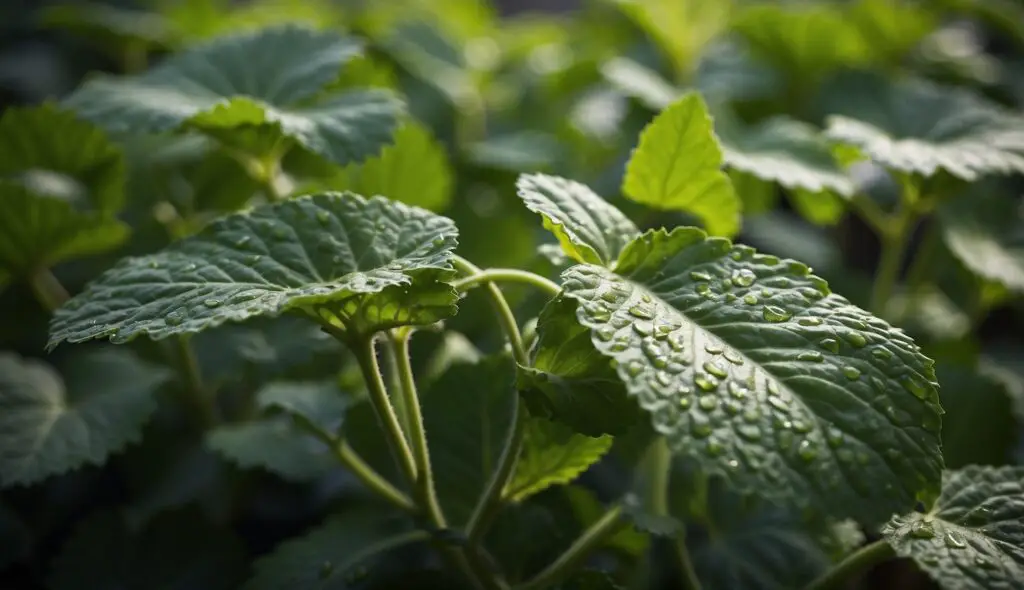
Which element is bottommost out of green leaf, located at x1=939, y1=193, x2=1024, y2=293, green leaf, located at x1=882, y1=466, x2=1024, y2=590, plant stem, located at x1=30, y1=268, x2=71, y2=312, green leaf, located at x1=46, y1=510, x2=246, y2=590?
green leaf, located at x1=46, y1=510, x2=246, y2=590

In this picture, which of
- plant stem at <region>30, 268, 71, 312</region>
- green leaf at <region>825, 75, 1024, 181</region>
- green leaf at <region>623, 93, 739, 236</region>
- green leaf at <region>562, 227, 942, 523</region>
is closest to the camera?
green leaf at <region>562, 227, 942, 523</region>

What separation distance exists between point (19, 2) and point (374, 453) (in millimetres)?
1415

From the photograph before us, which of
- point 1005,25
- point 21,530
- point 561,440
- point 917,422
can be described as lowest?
point 21,530

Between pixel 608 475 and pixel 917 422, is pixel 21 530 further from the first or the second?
pixel 917 422

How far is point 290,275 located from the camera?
557 mm

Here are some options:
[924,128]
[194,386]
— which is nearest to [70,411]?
[194,386]

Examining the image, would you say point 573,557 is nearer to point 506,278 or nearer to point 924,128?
point 506,278

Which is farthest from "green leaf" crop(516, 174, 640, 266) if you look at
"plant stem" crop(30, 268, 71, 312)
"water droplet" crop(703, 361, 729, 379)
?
"plant stem" crop(30, 268, 71, 312)

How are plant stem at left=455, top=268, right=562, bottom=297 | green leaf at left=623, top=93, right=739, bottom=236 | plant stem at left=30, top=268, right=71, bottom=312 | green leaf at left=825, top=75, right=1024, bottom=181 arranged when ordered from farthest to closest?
plant stem at left=30, top=268, right=71, bottom=312
green leaf at left=825, top=75, right=1024, bottom=181
green leaf at left=623, top=93, right=739, bottom=236
plant stem at left=455, top=268, right=562, bottom=297

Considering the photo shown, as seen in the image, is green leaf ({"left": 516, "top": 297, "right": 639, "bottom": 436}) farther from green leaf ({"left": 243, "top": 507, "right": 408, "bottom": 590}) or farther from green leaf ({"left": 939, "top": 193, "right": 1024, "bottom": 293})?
green leaf ({"left": 939, "top": 193, "right": 1024, "bottom": 293})

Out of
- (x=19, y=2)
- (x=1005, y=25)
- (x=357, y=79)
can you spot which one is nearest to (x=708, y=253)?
(x=357, y=79)

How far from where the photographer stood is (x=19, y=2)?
1.63m

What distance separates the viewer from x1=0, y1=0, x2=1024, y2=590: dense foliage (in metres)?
0.51

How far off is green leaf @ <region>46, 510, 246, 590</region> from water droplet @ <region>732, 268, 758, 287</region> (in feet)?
1.91
